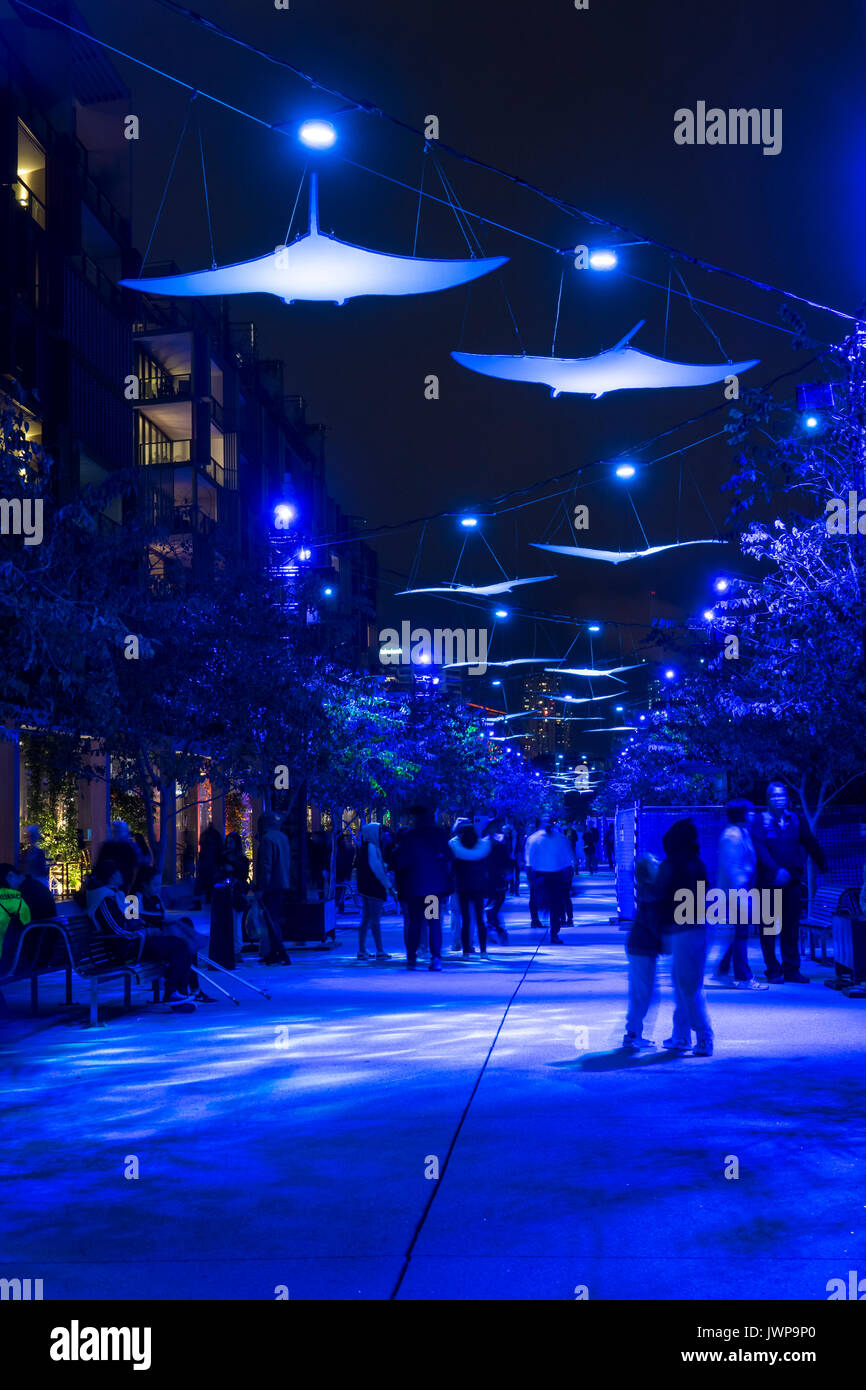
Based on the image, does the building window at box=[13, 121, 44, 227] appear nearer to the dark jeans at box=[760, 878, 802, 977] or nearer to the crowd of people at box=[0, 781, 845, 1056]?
the crowd of people at box=[0, 781, 845, 1056]

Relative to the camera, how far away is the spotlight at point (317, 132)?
33.3ft

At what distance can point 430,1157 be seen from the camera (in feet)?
21.6

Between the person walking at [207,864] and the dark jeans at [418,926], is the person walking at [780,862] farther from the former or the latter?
the person walking at [207,864]

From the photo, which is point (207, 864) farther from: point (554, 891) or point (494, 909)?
point (554, 891)

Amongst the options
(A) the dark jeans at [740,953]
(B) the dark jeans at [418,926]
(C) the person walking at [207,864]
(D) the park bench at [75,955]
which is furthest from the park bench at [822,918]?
(C) the person walking at [207,864]

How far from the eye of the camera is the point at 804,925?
674 inches

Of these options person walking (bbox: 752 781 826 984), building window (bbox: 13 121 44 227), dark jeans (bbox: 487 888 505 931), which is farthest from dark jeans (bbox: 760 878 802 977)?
building window (bbox: 13 121 44 227)

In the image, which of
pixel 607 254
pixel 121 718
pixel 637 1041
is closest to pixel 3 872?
pixel 121 718

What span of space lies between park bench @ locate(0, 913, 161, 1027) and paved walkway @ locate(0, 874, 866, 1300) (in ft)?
1.52

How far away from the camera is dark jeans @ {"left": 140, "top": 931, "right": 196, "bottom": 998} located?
12719mm

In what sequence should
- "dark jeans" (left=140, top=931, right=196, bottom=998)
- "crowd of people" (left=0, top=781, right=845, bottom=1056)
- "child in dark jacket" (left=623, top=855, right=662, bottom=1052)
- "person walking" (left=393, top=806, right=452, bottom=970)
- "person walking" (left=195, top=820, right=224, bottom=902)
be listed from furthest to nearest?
"person walking" (left=195, top=820, right=224, bottom=902) < "person walking" (left=393, top=806, right=452, bottom=970) < "dark jeans" (left=140, top=931, right=196, bottom=998) < "child in dark jacket" (left=623, top=855, right=662, bottom=1052) < "crowd of people" (left=0, top=781, right=845, bottom=1056)

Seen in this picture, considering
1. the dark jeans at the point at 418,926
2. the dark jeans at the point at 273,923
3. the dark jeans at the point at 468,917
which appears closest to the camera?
the dark jeans at the point at 418,926

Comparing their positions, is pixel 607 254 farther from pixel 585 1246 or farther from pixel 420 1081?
pixel 585 1246

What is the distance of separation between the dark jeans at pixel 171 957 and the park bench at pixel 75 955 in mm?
129
